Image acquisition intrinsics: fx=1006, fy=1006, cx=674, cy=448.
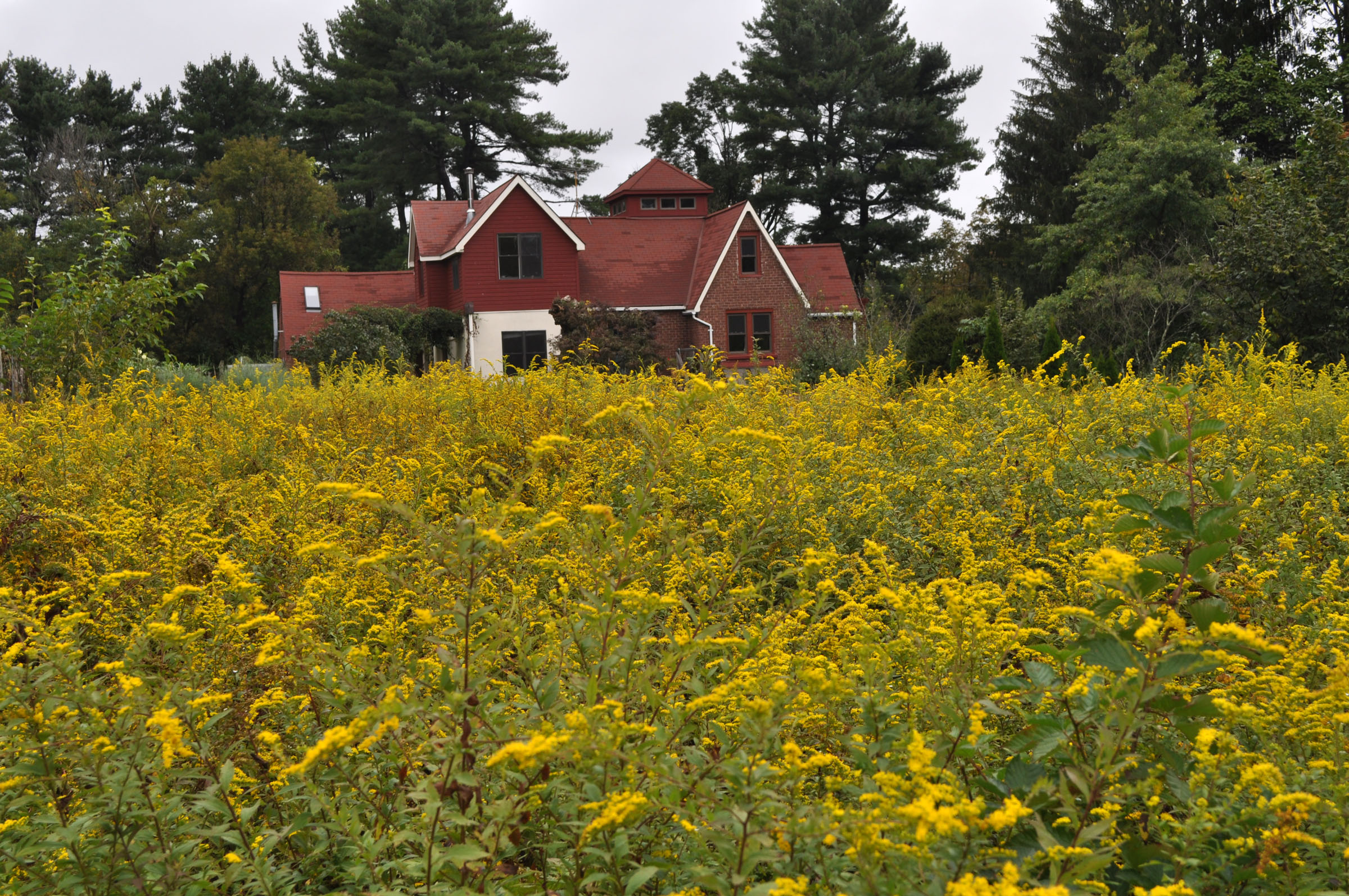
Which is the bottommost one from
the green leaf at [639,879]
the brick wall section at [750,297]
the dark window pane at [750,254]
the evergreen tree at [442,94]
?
the green leaf at [639,879]

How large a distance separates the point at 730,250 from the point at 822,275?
342cm

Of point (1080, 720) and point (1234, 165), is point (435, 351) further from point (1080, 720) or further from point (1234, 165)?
point (1080, 720)

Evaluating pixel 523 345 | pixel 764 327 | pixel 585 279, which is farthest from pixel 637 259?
pixel 523 345

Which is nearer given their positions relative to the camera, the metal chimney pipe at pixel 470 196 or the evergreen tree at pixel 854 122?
the metal chimney pipe at pixel 470 196

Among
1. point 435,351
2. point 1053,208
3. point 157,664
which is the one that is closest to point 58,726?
point 157,664

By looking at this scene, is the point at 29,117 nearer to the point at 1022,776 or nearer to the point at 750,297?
the point at 750,297

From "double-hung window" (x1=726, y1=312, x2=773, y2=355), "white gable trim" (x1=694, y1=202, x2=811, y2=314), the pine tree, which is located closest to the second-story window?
"white gable trim" (x1=694, y1=202, x2=811, y2=314)

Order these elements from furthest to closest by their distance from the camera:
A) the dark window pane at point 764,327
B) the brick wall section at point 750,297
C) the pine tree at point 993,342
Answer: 1. the dark window pane at point 764,327
2. the brick wall section at point 750,297
3. the pine tree at point 993,342

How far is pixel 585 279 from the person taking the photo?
29.0 m

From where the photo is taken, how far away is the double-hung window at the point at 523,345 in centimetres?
2770

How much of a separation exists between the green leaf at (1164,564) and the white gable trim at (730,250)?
25.7 m

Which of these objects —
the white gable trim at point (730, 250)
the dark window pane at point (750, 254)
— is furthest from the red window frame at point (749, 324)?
the dark window pane at point (750, 254)

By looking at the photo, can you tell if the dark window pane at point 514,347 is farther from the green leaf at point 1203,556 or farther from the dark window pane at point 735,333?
the green leaf at point 1203,556

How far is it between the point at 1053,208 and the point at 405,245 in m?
27.1
